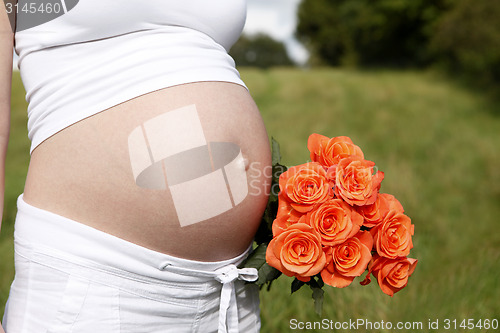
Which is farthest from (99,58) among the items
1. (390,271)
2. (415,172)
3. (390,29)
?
(390,29)

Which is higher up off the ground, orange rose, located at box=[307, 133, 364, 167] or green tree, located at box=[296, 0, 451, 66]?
orange rose, located at box=[307, 133, 364, 167]

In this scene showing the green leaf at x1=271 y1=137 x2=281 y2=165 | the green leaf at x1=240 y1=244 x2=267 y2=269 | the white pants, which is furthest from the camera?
the green leaf at x1=271 y1=137 x2=281 y2=165

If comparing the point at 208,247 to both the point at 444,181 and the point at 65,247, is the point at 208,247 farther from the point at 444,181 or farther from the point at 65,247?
the point at 444,181

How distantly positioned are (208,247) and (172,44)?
1.73ft

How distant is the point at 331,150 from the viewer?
1152mm

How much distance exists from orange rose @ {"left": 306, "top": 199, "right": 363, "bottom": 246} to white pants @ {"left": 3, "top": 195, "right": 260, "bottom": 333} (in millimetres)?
327

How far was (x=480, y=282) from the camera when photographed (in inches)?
101

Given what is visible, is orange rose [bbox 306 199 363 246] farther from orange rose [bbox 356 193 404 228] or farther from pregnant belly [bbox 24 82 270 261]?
pregnant belly [bbox 24 82 270 261]

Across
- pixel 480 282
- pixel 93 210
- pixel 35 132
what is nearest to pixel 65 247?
→ pixel 93 210

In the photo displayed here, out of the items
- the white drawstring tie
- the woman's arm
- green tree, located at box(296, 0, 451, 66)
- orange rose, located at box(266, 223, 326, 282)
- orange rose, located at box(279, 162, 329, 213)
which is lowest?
green tree, located at box(296, 0, 451, 66)

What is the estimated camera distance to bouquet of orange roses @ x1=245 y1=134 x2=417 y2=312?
1009 millimetres

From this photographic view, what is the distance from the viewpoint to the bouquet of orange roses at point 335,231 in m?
1.01

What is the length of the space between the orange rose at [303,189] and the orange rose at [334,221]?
2cm

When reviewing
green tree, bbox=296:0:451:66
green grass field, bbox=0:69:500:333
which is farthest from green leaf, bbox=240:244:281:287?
green tree, bbox=296:0:451:66
